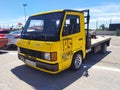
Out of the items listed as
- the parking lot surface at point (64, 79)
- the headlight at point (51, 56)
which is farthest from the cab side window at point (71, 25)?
the parking lot surface at point (64, 79)

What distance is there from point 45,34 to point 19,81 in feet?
5.59

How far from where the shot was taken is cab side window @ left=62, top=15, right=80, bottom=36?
5.53 meters

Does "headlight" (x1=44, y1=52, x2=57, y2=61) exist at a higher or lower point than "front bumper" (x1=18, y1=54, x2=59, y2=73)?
higher

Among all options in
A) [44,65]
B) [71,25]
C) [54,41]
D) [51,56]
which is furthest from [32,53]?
[71,25]

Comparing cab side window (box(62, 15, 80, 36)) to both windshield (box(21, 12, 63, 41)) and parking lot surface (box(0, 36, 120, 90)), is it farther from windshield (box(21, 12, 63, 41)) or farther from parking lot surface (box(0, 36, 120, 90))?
parking lot surface (box(0, 36, 120, 90))

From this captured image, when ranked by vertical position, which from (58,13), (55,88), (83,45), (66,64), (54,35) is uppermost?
(58,13)

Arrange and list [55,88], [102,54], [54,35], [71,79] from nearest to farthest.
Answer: [55,88]
[54,35]
[71,79]
[102,54]

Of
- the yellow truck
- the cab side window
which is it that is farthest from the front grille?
the cab side window

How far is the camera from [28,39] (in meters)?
5.97

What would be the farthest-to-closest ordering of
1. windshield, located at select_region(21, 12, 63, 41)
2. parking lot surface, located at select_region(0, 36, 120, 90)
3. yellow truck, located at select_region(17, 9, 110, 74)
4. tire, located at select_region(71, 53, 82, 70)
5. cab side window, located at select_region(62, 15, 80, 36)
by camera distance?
1. tire, located at select_region(71, 53, 82, 70)
2. cab side window, located at select_region(62, 15, 80, 36)
3. windshield, located at select_region(21, 12, 63, 41)
4. yellow truck, located at select_region(17, 9, 110, 74)
5. parking lot surface, located at select_region(0, 36, 120, 90)

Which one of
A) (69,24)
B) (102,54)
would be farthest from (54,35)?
(102,54)

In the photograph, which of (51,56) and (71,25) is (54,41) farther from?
(71,25)

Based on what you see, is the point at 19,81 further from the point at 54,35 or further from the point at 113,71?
the point at 113,71

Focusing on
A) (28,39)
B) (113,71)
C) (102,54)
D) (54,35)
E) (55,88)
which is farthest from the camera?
(102,54)
